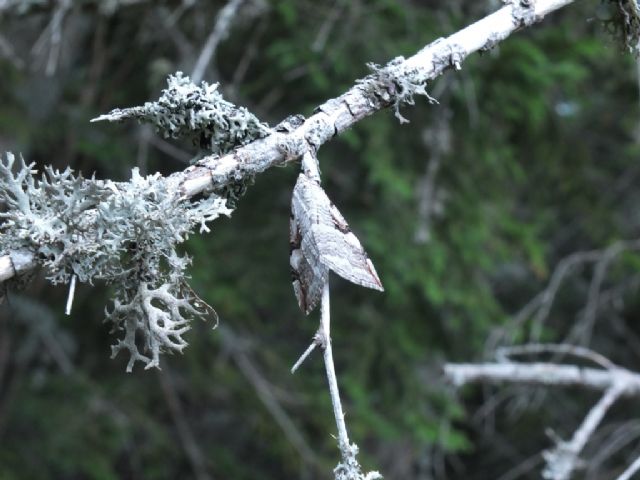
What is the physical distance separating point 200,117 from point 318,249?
0.27 meters

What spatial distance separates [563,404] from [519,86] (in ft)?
7.24

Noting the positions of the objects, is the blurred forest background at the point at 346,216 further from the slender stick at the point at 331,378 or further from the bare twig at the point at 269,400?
the slender stick at the point at 331,378

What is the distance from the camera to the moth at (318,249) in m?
0.96

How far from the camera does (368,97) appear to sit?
112 cm

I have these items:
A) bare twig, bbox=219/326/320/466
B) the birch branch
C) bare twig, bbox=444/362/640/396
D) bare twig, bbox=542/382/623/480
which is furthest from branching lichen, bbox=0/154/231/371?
bare twig, bbox=219/326/320/466

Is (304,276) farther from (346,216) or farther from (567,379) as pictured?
(346,216)

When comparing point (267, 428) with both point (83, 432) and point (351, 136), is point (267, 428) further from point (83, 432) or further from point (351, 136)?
point (351, 136)

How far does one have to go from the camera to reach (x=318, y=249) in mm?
967

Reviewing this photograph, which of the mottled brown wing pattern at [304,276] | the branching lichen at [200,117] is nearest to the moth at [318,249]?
the mottled brown wing pattern at [304,276]

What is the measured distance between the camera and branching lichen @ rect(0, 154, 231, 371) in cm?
96

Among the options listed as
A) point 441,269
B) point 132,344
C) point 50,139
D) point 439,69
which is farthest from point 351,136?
point 132,344

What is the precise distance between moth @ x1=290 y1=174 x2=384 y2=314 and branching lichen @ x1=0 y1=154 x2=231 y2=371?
0.10m

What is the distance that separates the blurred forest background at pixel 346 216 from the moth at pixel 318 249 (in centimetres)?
215

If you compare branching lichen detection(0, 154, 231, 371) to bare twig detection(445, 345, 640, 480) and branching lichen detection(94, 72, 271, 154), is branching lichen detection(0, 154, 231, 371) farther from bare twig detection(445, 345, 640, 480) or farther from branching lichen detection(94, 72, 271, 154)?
bare twig detection(445, 345, 640, 480)
